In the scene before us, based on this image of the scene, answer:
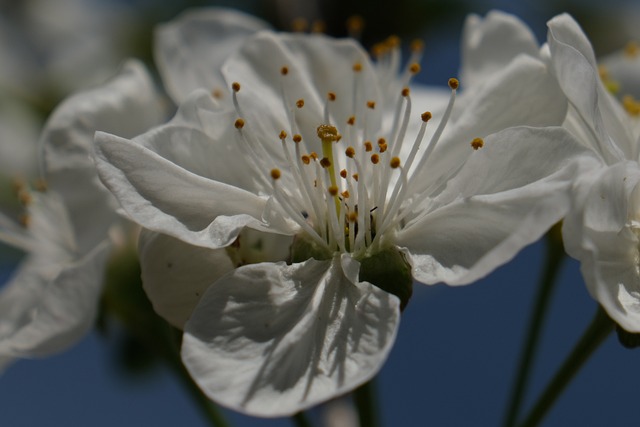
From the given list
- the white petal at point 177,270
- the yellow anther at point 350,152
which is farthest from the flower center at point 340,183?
the white petal at point 177,270

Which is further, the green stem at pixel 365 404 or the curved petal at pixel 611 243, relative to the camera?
the green stem at pixel 365 404

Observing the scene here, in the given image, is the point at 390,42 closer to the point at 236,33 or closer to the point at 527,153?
the point at 236,33

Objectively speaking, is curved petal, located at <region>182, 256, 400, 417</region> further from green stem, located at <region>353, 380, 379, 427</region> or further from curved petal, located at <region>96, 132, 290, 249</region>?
green stem, located at <region>353, 380, 379, 427</region>

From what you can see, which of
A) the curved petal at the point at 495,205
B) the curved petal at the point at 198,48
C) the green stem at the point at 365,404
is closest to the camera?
the curved petal at the point at 495,205

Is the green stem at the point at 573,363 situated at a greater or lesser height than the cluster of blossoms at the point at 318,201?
lesser

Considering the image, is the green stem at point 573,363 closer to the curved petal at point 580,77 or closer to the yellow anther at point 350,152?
the curved petal at point 580,77

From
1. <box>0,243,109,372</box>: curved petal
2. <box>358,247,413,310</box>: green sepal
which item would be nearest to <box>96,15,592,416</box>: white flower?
<box>358,247,413,310</box>: green sepal

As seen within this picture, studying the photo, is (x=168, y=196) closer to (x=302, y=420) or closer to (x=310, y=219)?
(x=310, y=219)

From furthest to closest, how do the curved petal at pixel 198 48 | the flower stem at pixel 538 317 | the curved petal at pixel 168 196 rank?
the curved petal at pixel 198 48, the flower stem at pixel 538 317, the curved petal at pixel 168 196
